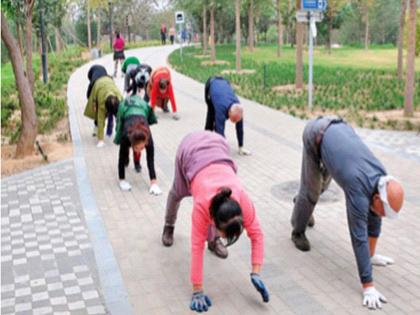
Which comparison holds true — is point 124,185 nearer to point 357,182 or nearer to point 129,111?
point 129,111

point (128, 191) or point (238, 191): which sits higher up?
point (238, 191)

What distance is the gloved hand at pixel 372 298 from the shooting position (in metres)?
4.66

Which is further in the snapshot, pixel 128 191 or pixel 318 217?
pixel 128 191

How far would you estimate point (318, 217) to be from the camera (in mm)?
6719

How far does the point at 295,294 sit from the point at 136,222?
7.64 ft

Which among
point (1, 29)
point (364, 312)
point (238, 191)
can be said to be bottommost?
point (364, 312)

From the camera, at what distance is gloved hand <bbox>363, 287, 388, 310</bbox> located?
4.66 m

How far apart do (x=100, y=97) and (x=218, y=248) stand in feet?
15.1

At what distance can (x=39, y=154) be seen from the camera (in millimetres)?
9859

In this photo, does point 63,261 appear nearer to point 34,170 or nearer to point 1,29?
point 34,170

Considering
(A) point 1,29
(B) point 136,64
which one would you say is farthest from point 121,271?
(B) point 136,64

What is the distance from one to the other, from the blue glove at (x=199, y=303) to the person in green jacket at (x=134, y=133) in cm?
253

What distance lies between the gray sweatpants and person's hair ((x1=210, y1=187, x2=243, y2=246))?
4.34ft

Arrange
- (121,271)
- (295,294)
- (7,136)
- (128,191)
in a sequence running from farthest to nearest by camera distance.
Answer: (7,136)
(128,191)
(121,271)
(295,294)
